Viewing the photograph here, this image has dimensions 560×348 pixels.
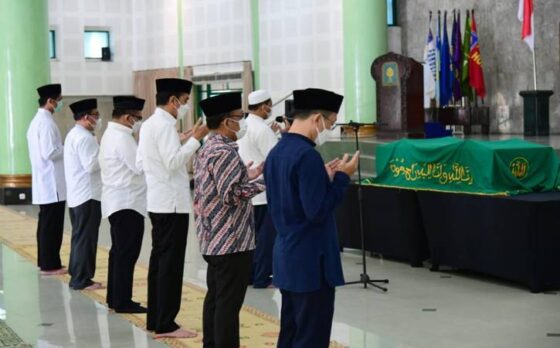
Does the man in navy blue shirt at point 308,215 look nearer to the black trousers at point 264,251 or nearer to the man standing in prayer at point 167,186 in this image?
the man standing in prayer at point 167,186

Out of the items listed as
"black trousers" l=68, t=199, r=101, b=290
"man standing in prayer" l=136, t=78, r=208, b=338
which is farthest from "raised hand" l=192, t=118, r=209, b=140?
"black trousers" l=68, t=199, r=101, b=290

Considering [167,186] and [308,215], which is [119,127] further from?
[308,215]

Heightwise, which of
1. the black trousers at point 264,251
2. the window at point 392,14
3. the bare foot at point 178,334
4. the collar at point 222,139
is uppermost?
the window at point 392,14

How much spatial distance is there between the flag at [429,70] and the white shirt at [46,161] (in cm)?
790

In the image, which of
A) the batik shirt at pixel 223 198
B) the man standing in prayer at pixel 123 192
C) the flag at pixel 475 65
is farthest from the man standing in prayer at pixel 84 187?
the flag at pixel 475 65

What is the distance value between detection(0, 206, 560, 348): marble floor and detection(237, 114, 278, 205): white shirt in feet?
3.72

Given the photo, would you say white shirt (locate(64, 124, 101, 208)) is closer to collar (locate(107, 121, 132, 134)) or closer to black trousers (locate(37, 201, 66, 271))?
black trousers (locate(37, 201, 66, 271))

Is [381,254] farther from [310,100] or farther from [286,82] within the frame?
[286,82]

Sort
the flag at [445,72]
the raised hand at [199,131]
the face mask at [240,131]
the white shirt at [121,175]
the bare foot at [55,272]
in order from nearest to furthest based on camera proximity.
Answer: the face mask at [240,131] < the raised hand at [199,131] < the white shirt at [121,175] < the bare foot at [55,272] < the flag at [445,72]

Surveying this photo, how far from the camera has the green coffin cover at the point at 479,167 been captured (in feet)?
28.3

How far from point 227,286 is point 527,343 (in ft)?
6.87

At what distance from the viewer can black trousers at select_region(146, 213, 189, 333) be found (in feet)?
22.1

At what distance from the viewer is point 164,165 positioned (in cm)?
682

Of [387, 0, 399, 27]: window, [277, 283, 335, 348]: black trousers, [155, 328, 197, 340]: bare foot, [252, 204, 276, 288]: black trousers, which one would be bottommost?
[155, 328, 197, 340]: bare foot
